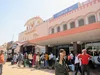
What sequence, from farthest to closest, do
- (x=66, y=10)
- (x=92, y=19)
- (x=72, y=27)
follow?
(x=66, y=10) → (x=72, y=27) → (x=92, y=19)

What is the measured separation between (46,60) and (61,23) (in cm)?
646

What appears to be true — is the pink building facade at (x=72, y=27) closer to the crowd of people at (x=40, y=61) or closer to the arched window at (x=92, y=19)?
the arched window at (x=92, y=19)

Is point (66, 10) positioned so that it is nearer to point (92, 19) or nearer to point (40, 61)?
point (92, 19)

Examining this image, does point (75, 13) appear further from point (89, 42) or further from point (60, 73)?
point (60, 73)

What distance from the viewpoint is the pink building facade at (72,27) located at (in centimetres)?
1083

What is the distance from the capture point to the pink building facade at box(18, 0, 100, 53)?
35.5ft

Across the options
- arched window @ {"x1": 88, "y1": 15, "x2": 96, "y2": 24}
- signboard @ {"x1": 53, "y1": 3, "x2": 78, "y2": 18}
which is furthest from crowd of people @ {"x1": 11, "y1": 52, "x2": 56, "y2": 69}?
signboard @ {"x1": 53, "y1": 3, "x2": 78, "y2": 18}

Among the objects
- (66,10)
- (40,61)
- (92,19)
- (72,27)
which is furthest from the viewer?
(66,10)

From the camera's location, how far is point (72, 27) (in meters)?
17.6

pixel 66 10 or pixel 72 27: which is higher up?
pixel 66 10

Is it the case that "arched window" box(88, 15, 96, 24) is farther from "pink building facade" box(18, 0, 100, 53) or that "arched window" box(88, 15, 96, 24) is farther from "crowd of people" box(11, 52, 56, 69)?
"crowd of people" box(11, 52, 56, 69)

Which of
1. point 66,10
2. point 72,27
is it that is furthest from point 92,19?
point 66,10

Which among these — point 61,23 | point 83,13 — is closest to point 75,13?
point 83,13

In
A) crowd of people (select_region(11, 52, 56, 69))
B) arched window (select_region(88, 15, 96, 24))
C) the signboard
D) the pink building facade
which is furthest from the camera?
the signboard
